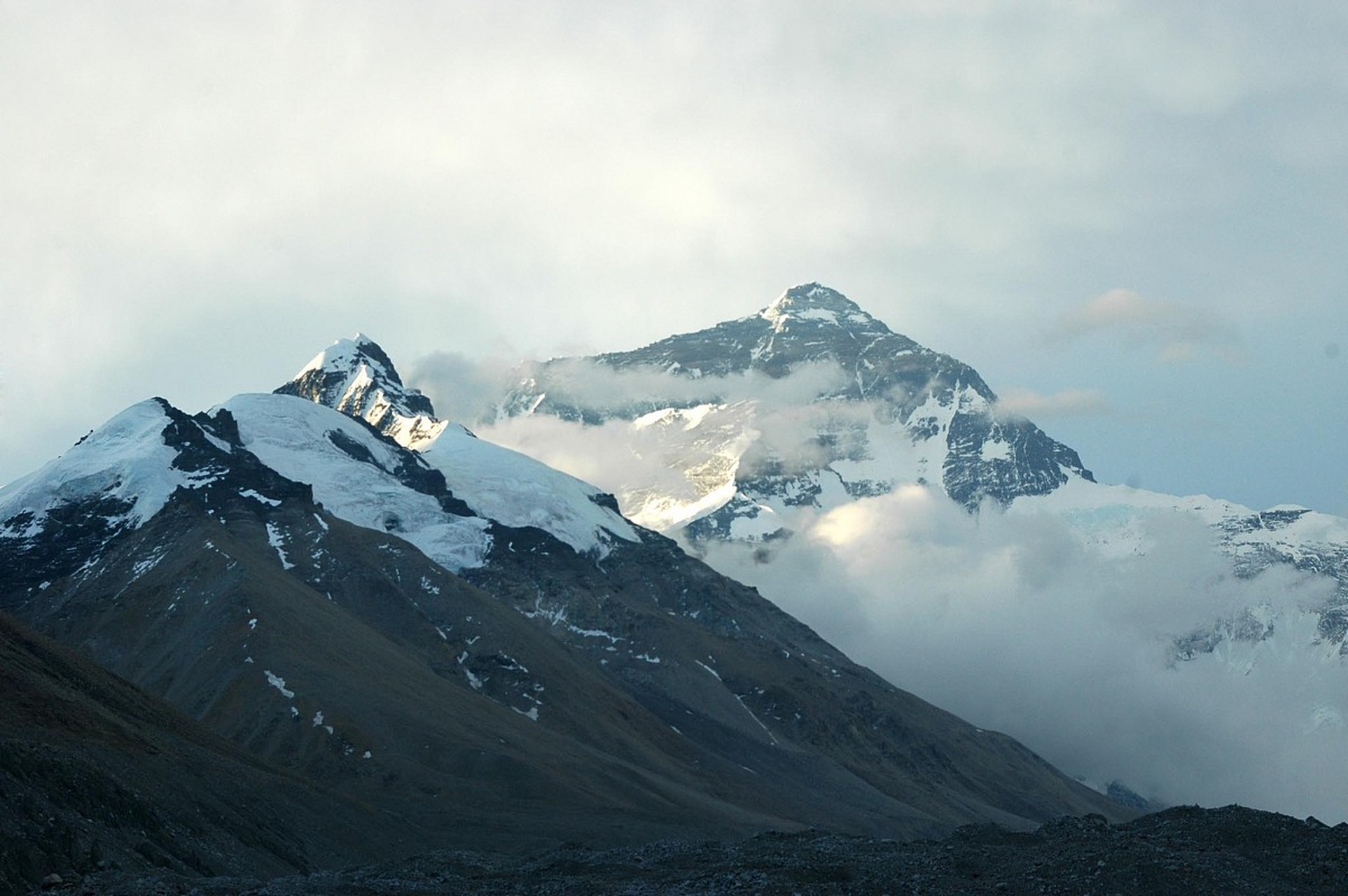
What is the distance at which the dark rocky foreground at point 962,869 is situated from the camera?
93.1 m

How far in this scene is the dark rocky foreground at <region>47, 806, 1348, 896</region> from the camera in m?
93.1

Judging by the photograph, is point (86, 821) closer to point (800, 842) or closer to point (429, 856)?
point (429, 856)

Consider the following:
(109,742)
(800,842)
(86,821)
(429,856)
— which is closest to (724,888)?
(800,842)

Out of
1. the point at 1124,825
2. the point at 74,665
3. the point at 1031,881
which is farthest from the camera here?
the point at 74,665

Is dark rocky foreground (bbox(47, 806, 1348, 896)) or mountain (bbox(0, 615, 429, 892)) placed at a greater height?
dark rocky foreground (bbox(47, 806, 1348, 896))

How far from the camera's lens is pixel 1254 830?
103 metres

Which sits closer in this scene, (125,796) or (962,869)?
(962,869)

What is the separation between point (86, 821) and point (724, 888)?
52.1 meters

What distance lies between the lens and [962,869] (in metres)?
101

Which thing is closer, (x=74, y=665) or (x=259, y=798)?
(x=259, y=798)

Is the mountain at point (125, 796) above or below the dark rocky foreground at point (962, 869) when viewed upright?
below

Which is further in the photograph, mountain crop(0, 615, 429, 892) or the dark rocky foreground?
mountain crop(0, 615, 429, 892)

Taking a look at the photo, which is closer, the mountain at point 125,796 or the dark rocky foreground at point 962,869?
the dark rocky foreground at point 962,869

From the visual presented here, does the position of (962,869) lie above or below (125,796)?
above
